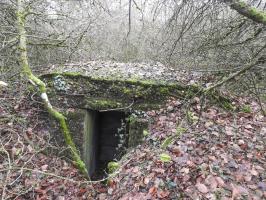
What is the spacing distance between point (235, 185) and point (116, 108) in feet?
10.1

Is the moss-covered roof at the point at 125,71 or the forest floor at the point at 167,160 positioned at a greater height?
the moss-covered roof at the point at 125,71

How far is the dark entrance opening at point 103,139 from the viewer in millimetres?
6662

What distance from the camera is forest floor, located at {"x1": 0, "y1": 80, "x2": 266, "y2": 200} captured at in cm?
341

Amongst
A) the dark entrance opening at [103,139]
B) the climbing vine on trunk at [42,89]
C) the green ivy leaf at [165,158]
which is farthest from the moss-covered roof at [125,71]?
the green ivy leaf at [165,158]

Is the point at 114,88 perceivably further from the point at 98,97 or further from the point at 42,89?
the point at 42,89

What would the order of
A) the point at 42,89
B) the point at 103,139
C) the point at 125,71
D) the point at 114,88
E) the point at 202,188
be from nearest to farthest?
the point at 202,188
the point at 42,89
the point at 114,88
the point at 125,71
the point at 103,139

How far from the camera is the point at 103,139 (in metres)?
7.25

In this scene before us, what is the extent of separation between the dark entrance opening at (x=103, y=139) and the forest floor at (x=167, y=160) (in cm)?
117

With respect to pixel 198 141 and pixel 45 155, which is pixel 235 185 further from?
pixel 45 155

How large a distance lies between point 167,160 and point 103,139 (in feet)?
11.8

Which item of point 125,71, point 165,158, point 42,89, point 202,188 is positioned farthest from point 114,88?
point 202,188

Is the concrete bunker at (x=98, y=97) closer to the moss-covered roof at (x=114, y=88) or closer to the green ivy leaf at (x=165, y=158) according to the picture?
the moss-covered roof at (x=114, y=88)

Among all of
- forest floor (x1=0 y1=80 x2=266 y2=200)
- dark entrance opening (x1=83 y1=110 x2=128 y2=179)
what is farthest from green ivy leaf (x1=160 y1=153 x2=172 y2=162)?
dark entrance opening (x1=83 y1=110 x2=128 y2=179)

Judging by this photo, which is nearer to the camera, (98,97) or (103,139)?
(98,97)
